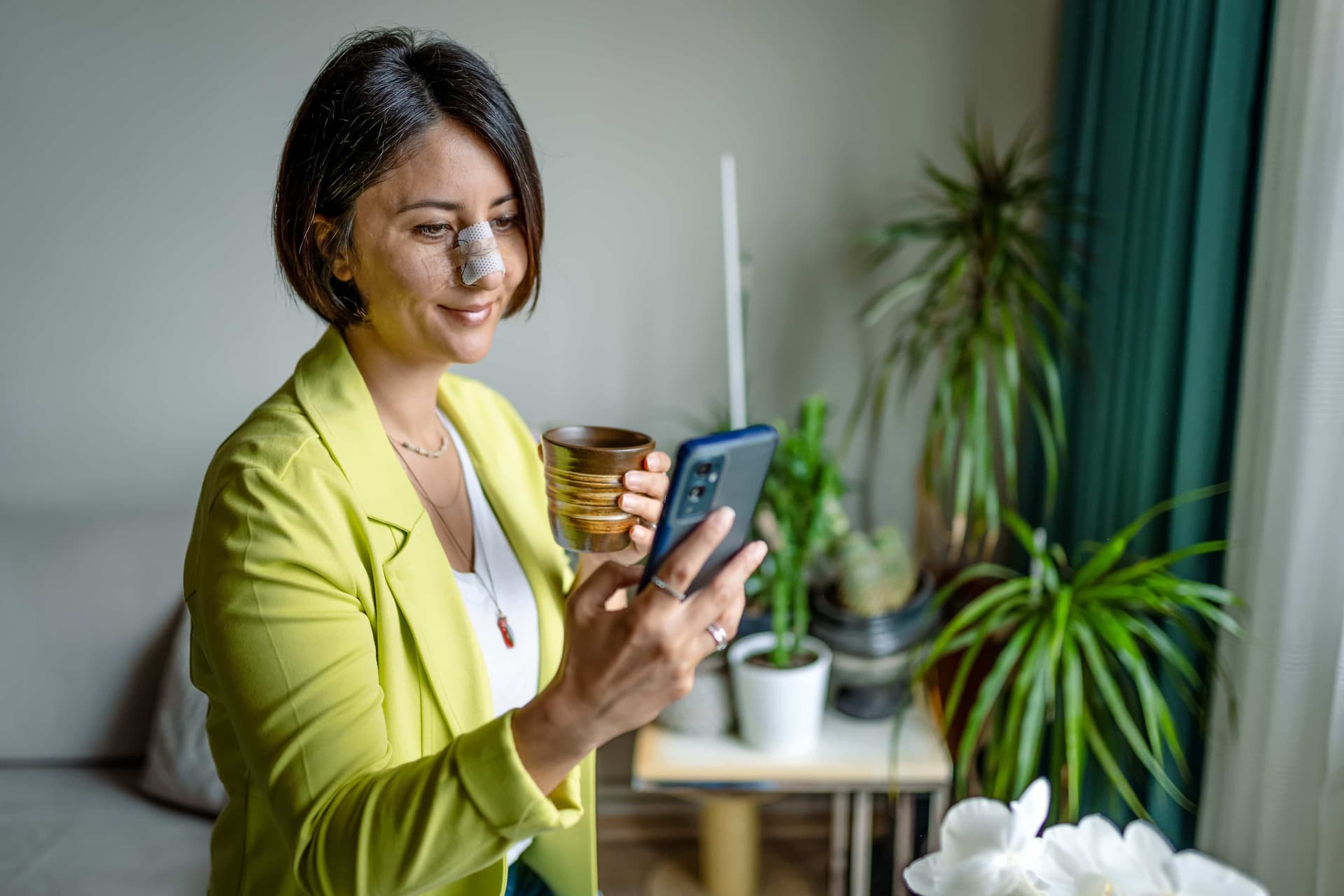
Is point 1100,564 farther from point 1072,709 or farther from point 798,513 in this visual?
point 798,513

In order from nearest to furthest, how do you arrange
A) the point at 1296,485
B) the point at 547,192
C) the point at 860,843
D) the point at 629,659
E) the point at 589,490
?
the point at 629,659 → the point at 589,490 → the point at 1296,485 → the point at 860,843 → the point at 547,192

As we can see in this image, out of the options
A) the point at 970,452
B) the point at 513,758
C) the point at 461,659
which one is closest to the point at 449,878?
the point at 513,758

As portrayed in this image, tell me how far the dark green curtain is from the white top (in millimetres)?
1083

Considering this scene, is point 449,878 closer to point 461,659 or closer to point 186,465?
point 461,659

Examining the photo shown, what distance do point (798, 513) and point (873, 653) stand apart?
0.96 feet

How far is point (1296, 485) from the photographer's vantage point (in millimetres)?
1293

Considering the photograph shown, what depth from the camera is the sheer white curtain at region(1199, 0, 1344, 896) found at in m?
1.24

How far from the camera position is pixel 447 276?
3.02ft

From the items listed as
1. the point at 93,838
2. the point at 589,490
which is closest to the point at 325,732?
the point at 589,490

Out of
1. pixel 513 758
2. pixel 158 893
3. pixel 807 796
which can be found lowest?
pixel 807 796

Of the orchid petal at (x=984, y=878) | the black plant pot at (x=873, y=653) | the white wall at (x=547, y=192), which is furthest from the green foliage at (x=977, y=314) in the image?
the orchid petal at (x=984, y=878)

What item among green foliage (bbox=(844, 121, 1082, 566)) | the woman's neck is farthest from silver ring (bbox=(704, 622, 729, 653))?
green foliage (bbox=(844, 121, 1082, 566))

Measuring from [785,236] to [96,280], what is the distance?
56.2 inches

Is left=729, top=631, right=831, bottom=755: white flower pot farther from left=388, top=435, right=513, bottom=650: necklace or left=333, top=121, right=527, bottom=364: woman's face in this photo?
left=333, top=121, right=527, bottom=364: woman's face
